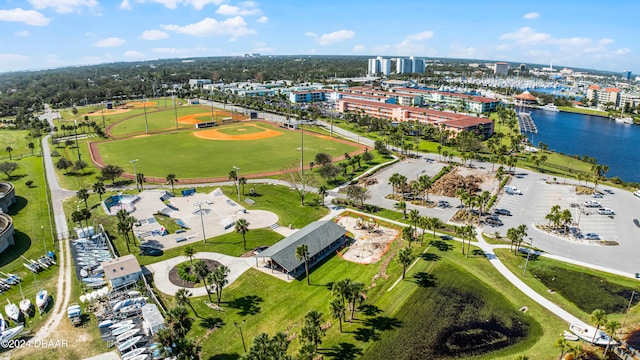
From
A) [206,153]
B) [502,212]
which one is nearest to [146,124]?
[206,153]

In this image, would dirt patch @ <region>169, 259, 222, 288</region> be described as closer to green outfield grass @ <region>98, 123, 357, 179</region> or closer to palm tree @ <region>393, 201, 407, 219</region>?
palm tree @ <region>393, 201, 407, 219</region>

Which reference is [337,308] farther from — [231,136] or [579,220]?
[231,136]

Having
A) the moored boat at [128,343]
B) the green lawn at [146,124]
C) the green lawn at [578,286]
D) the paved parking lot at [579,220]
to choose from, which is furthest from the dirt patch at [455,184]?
the green lawn at [146,124]

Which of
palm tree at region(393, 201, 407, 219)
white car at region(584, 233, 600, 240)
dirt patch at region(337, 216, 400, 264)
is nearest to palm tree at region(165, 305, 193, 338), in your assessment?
dirt patch at region(337, 216, 400, 264)

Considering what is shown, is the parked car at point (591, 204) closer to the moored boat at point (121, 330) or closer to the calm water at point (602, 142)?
the calm water at point (602, 142)

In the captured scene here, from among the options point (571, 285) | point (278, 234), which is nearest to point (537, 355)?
point (571, 285)
